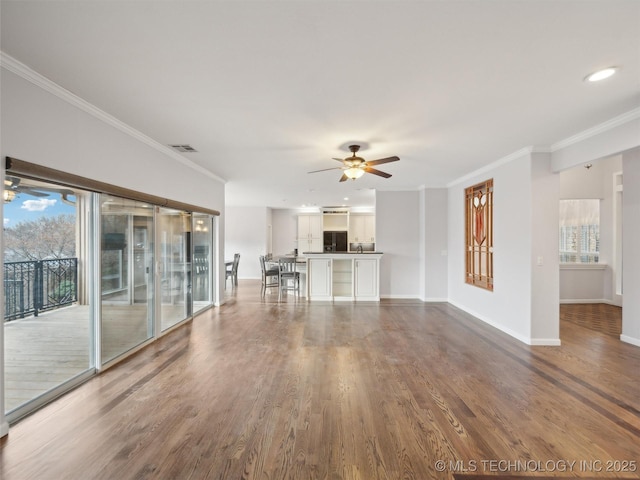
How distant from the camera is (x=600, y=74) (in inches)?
86.7

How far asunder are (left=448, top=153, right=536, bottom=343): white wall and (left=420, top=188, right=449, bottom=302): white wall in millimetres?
1124

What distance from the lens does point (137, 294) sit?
376 cm

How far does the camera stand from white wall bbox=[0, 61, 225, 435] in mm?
2115

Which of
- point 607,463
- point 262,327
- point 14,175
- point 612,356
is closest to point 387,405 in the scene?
point 607,463

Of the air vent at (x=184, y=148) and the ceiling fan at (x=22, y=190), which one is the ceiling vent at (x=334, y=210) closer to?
the air vent at (x=184, y=148)

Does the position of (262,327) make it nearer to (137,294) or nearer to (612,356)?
(137,294)

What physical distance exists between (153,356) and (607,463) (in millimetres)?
4230

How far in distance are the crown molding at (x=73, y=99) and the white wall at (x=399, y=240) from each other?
4.76 m

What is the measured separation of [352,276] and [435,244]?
2.07 meters

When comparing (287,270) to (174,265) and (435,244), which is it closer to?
(174,265)

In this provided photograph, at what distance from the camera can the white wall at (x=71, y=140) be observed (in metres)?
2.12

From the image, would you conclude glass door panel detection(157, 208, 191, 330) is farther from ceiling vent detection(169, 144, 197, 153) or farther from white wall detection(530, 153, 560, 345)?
white wall detection(530, 153, 560, 345)

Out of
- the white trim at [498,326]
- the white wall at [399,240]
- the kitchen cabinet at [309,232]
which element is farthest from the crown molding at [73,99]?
the kitchen cabinet at [309,232]

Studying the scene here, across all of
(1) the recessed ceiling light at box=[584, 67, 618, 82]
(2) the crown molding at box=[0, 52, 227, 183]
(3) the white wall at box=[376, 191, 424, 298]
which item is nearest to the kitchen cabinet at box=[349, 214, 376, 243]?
(3) the white wall at box=[376, 191, 424, 298]
